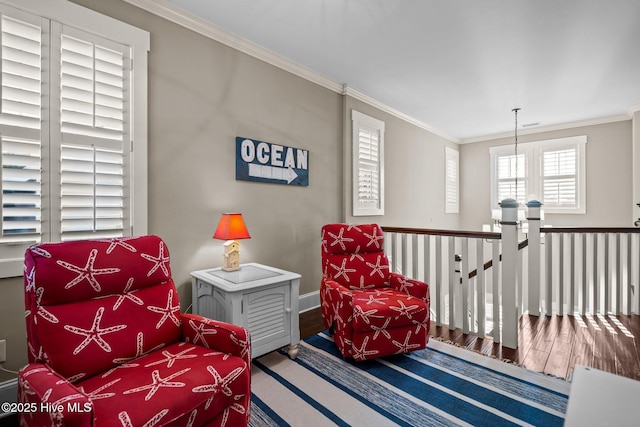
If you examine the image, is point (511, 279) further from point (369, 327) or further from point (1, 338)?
point (1, 338)

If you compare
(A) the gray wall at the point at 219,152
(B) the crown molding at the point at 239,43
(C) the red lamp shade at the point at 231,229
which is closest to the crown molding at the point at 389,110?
(B) the crown molding at the point at 239,43

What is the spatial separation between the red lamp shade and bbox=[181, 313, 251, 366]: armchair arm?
0.75m

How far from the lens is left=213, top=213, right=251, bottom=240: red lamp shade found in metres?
2.38

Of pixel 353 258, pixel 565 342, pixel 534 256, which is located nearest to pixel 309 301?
pixel 353 258

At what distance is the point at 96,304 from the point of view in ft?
4.89

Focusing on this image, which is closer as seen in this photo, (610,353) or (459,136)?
(610,353)

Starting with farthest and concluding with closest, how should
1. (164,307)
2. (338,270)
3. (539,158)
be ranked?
1. (539,158)
2. (338,270)
3. (164,307)

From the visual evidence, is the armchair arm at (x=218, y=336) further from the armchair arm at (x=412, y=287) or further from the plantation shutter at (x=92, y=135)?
the armchair arm at (x=412, y=287)

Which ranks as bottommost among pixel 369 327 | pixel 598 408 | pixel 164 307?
pixel 369 327

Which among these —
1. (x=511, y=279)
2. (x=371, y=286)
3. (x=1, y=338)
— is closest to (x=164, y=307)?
(x=1, y=338)

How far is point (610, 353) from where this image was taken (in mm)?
2434

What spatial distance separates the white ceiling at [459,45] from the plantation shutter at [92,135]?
28.6 inches

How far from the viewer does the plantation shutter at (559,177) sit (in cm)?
522

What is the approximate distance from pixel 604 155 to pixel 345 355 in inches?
211
